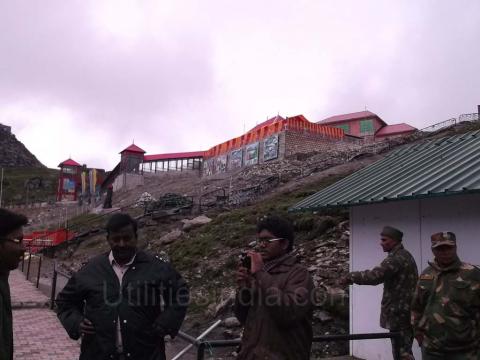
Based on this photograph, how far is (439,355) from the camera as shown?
3582 mm

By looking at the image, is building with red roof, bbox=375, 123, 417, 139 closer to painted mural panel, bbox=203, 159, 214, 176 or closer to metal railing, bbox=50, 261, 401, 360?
painted mural panel, bbox=203, 159, 214, 176

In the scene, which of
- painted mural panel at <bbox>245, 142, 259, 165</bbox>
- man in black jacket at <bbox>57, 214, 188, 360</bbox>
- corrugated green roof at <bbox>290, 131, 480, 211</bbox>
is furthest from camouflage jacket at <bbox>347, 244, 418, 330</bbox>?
painted mural panel at <bbox>245, 142, 259, 165</bbox>

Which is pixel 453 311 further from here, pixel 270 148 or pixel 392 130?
pixel 392 130

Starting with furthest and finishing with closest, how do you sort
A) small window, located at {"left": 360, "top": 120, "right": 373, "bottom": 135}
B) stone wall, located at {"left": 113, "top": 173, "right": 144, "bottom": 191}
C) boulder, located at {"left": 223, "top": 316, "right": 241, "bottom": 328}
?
small window, located at {"left": 360, "top": 120, "right": 373, "bottom": 135}, stone wall, located at {"left": 113, "top": 173, "right": 144, "bottom": 191}, boulder, located at {"left": 223, "top": 316, "right": 241, "bottom": 328}

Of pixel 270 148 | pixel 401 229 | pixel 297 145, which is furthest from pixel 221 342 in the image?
pixel 270 148

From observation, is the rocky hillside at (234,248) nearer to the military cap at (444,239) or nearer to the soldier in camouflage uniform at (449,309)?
the soldier in camouflage uniform at (449,309)

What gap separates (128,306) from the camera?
306 centimetres

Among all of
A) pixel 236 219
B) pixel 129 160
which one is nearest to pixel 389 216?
pixel 236 219

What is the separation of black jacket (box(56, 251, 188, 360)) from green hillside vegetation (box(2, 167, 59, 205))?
3342 inches

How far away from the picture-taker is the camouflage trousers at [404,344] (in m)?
4.42

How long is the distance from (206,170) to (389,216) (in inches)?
1769

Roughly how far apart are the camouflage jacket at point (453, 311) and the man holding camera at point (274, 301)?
4.63 feet

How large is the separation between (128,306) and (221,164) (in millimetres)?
44745

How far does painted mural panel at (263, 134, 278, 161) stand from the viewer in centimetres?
3924
